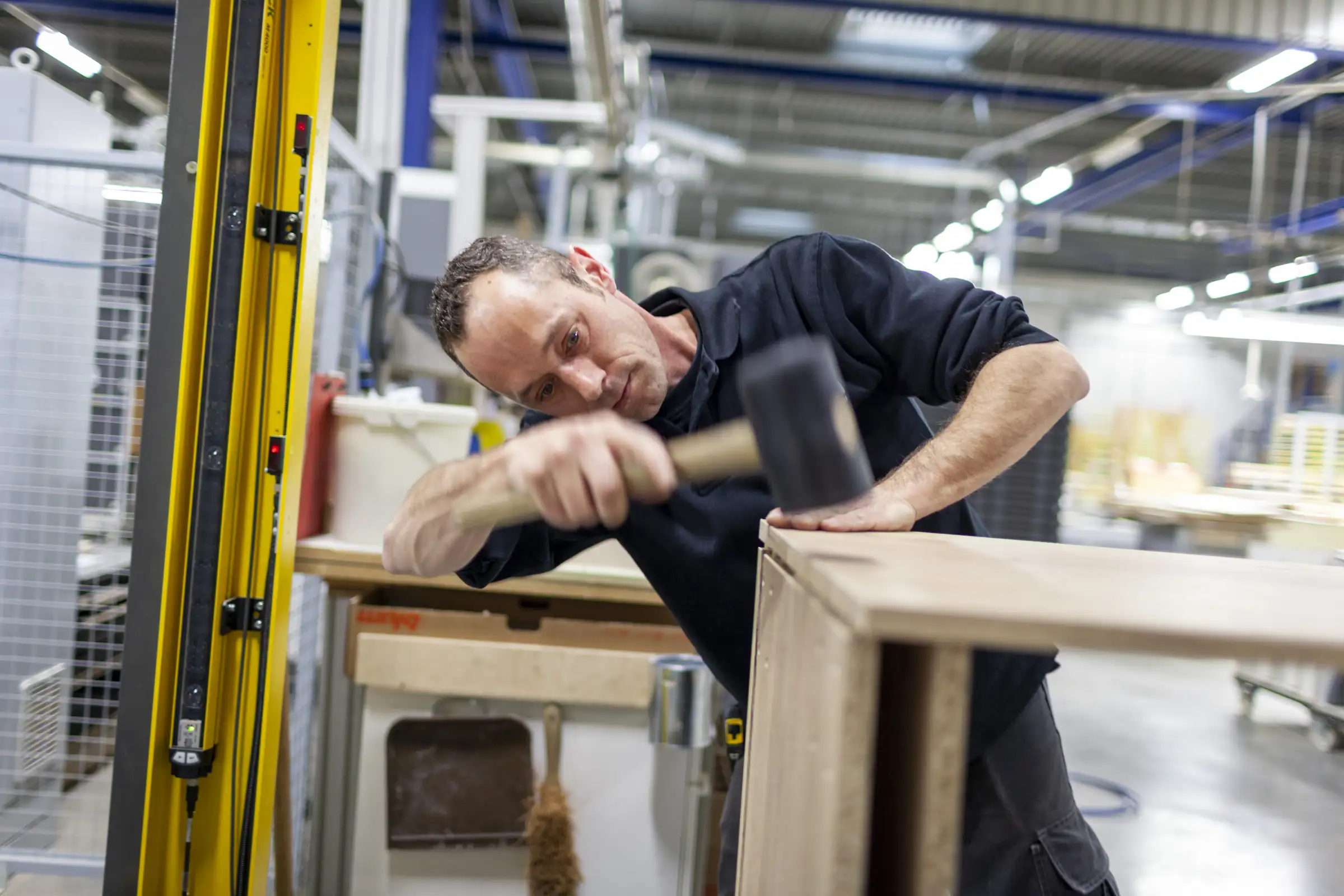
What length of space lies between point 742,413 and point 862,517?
305mm

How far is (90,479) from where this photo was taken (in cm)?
289

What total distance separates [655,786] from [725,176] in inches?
326

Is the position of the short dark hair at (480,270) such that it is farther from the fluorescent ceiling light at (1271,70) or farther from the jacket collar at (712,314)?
the fluorescent ceiling light at (1271,70)

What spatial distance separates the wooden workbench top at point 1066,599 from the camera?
1.68 ft

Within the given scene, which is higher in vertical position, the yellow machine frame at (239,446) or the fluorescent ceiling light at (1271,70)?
the fluorescent ceiling light at (1271,70)

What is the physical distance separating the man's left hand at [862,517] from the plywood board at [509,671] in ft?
2.94

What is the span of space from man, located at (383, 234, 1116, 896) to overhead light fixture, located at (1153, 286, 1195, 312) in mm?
9388

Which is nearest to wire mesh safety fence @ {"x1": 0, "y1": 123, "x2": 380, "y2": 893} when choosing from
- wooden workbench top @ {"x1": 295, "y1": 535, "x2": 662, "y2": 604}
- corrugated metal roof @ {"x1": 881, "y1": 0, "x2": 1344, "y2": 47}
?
wooden workbench top @ {"x1": 295, "y1": 535, "x2": 662, "y2": 604}

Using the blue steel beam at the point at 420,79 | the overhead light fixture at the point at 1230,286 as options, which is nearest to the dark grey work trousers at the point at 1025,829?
the blue steel beam at the point at 420,79

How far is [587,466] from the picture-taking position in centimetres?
81

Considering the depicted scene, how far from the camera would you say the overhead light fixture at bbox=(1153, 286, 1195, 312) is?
9414 mm

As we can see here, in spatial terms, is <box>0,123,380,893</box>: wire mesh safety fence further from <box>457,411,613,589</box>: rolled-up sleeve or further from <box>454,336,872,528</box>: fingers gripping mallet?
<box>454,336,872,528</box>: fingers gripping mallet

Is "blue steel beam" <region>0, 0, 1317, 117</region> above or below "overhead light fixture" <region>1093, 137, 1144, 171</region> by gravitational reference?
above

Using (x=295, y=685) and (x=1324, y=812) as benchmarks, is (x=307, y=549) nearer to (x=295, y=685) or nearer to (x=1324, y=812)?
(x=295, y=685)
